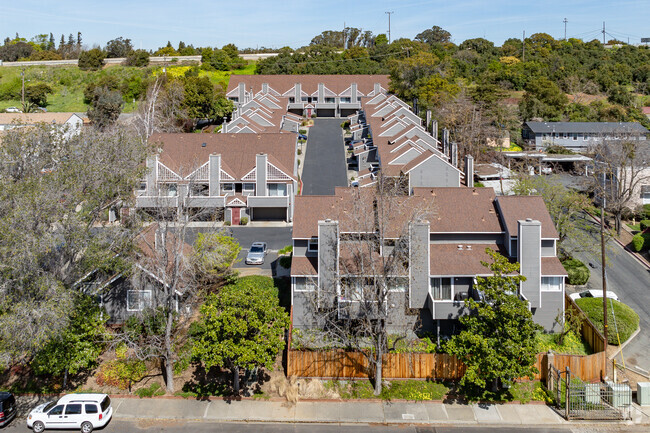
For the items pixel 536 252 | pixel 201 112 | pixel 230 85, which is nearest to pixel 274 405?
pixel 536 252

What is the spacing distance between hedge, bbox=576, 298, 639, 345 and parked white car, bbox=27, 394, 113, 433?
29.4 meters

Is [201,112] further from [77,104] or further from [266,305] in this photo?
[266,305]

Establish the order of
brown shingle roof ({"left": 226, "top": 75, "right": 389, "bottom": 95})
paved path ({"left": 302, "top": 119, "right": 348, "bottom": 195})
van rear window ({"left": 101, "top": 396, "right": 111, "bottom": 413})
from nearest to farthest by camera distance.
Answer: van rear window ({"left": 101, "top": 396, "right": 111, "bottom": 413}), paved path ({"left": 302, "top": 119, "right": 348, "bottom": 195}), brown shingle roof ({"left": 226, "top": 75, "right": 389, "bottom": 95})

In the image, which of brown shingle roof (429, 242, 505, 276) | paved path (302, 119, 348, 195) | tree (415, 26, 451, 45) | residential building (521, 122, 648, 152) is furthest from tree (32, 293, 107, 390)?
tree (415, 26, 451, 45)

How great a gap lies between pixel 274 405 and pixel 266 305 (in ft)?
17.8

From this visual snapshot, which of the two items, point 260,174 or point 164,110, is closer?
point 260,174

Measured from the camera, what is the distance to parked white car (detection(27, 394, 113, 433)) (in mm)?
27766

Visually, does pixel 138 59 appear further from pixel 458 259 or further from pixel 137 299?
pixel 458 259

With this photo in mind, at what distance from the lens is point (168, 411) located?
97.1 feet

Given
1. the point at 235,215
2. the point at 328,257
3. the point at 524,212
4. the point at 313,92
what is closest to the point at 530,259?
the point at 524,212

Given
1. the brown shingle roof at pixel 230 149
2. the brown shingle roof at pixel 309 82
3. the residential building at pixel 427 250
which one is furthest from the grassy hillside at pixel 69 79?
the residential building at pixel 427 250

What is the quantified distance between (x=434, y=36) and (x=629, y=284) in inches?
5431

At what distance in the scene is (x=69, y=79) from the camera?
11612 cm

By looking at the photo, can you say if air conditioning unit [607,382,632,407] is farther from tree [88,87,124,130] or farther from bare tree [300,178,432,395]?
tree [88,87,124,130]
